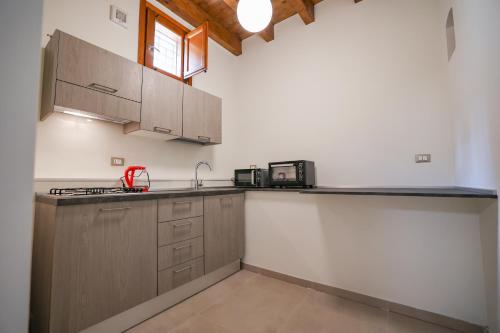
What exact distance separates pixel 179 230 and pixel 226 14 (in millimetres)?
2705

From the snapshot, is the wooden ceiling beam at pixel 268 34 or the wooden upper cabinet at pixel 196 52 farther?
the wooden ceiling beam at pixel 268 34

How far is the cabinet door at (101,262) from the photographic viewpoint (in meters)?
1.27

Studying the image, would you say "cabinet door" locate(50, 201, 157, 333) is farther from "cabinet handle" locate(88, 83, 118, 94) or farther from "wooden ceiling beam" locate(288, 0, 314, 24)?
"wooden ceiling beam" locate(288, 0, 314, 24)

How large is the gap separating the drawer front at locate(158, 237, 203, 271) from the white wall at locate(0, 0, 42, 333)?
3.08 ft

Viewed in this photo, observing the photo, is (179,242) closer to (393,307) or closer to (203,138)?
(203,138)

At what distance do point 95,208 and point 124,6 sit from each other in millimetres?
1992

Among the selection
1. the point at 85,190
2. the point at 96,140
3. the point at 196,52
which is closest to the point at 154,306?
the point at 85,190

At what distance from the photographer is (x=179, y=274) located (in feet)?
6.15

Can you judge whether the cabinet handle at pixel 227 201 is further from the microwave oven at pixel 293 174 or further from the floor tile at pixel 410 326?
the floor tile at pixel 410 326

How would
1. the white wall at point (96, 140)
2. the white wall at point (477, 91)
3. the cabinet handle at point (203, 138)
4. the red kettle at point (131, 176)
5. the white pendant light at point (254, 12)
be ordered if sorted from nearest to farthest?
the white wall at point (477, 91)
the white wall at point (96, 140)
the white pendant light at point (254, 12)
the red kettle at point (131, 176)
the cabinet handle at point (203, 138)

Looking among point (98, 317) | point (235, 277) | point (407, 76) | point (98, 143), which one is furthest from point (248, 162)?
point (98, 317)

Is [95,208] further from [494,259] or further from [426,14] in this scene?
[426,14]

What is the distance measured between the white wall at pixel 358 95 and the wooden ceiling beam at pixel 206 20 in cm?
43

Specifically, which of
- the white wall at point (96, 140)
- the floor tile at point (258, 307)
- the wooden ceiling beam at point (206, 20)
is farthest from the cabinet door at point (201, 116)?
the floor tile at point (258, 307)
